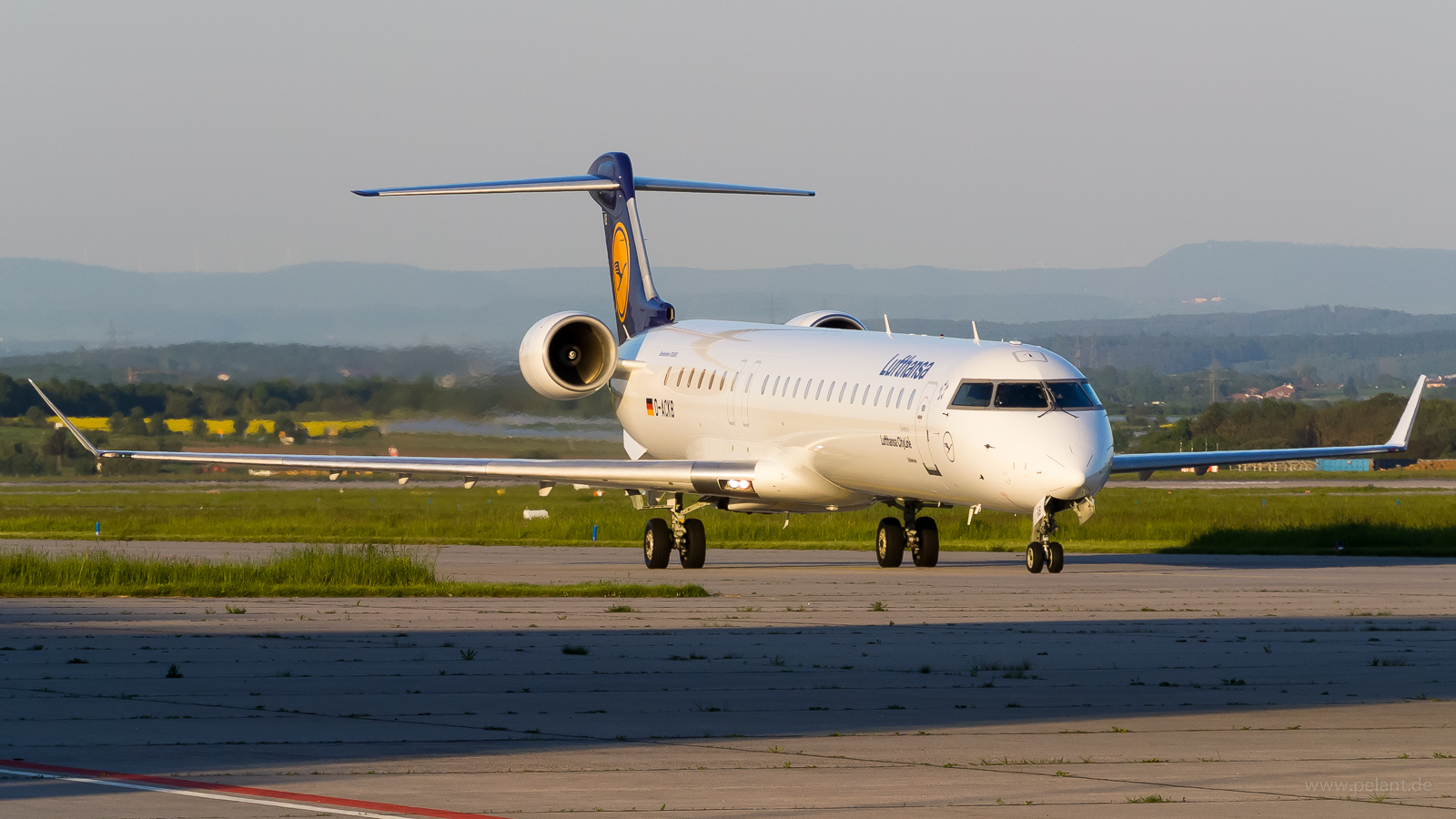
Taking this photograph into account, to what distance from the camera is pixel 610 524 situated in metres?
45.6

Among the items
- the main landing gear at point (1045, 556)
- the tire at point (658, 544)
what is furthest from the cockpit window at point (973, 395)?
the tire at point (658, 544)

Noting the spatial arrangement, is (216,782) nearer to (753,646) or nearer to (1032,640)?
(753,646)

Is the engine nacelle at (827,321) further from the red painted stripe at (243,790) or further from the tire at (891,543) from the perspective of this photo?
the red painted stripe at (243,790)

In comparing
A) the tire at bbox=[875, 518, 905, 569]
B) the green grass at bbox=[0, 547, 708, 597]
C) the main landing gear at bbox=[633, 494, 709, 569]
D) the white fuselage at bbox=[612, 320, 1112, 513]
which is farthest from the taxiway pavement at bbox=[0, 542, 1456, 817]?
the main landing gear at bbox=[633, 494, 709, 569]

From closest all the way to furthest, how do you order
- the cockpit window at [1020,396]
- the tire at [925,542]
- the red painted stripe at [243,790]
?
the red painted stripe at [243,790] → the cockpit window at [1020,396] → the tire at [925,542]

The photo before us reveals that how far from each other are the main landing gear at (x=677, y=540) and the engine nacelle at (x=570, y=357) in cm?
438

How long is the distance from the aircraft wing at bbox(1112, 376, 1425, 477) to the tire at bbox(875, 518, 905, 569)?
4.18m

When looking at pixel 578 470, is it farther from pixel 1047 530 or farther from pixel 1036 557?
pixel 1047 530

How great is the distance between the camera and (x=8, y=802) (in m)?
8.91

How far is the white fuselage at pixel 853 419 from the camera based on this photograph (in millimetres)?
24828

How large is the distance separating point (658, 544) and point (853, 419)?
16.4ft

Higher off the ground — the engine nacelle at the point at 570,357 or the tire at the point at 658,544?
the engine nacelle at the point at 570,357

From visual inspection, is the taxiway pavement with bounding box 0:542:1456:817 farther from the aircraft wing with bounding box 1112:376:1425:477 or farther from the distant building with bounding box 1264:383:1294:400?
the distant building with bounding box 1264:383:1294:400

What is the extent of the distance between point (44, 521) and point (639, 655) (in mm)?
36598
